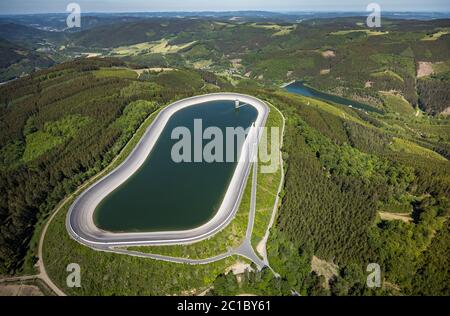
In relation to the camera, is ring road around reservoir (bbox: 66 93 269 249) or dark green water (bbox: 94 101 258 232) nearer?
ring road around reservoir (bbox: 66 93 269 249)

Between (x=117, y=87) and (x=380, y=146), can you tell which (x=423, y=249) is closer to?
(x=380, y=146)

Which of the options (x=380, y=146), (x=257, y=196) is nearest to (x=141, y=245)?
(x=257, y=196)

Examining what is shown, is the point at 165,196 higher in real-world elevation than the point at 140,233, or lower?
higher

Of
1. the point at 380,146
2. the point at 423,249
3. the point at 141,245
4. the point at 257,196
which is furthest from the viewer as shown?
the point at 380,146

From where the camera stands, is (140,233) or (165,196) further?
(165,196)
